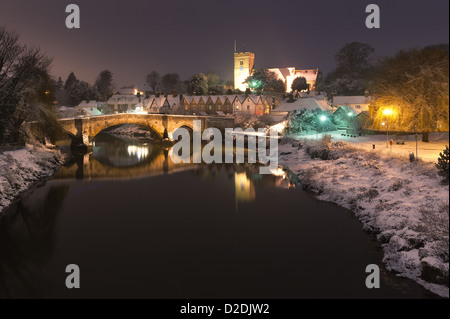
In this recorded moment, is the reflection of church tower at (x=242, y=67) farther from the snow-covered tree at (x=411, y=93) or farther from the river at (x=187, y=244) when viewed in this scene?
the river at (x=187, y=244)

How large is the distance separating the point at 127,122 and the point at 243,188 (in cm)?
3274

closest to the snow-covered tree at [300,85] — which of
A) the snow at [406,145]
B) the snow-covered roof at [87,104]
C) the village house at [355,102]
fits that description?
the village house at [355,102]

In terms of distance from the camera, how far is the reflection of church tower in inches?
4318

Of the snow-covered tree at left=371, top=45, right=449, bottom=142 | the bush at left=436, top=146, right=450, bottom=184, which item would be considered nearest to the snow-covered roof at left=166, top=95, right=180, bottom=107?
the snow-covered tree at left=371, top=45, right=449, bottom=142

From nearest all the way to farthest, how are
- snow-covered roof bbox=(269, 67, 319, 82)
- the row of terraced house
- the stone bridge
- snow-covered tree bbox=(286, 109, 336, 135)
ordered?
the stone bridge → snow-covered tree bbox=(286, 109, 336, 135) → the row of terraced house → snow-covered roof bbox=(269, 67, 319, 82)

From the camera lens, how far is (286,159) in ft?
141

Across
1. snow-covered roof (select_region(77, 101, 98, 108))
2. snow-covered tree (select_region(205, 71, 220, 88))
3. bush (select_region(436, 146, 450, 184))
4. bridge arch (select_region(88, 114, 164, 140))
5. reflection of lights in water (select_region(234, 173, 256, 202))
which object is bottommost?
reflection of lights in water (select_region(234, 173, 256, 202))

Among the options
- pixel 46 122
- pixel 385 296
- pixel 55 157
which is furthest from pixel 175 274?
pixel 46 122

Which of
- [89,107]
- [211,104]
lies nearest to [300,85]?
[211,104]

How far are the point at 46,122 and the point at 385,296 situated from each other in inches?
1636

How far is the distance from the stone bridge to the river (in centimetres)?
2133

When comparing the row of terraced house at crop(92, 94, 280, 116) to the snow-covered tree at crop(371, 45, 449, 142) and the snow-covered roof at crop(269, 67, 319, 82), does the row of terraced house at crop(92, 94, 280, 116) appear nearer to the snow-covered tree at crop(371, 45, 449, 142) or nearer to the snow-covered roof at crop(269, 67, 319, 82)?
the snow-covered roof at crop(269, 67, 319, 82)

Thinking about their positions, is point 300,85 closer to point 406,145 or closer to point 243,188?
point 406,145
